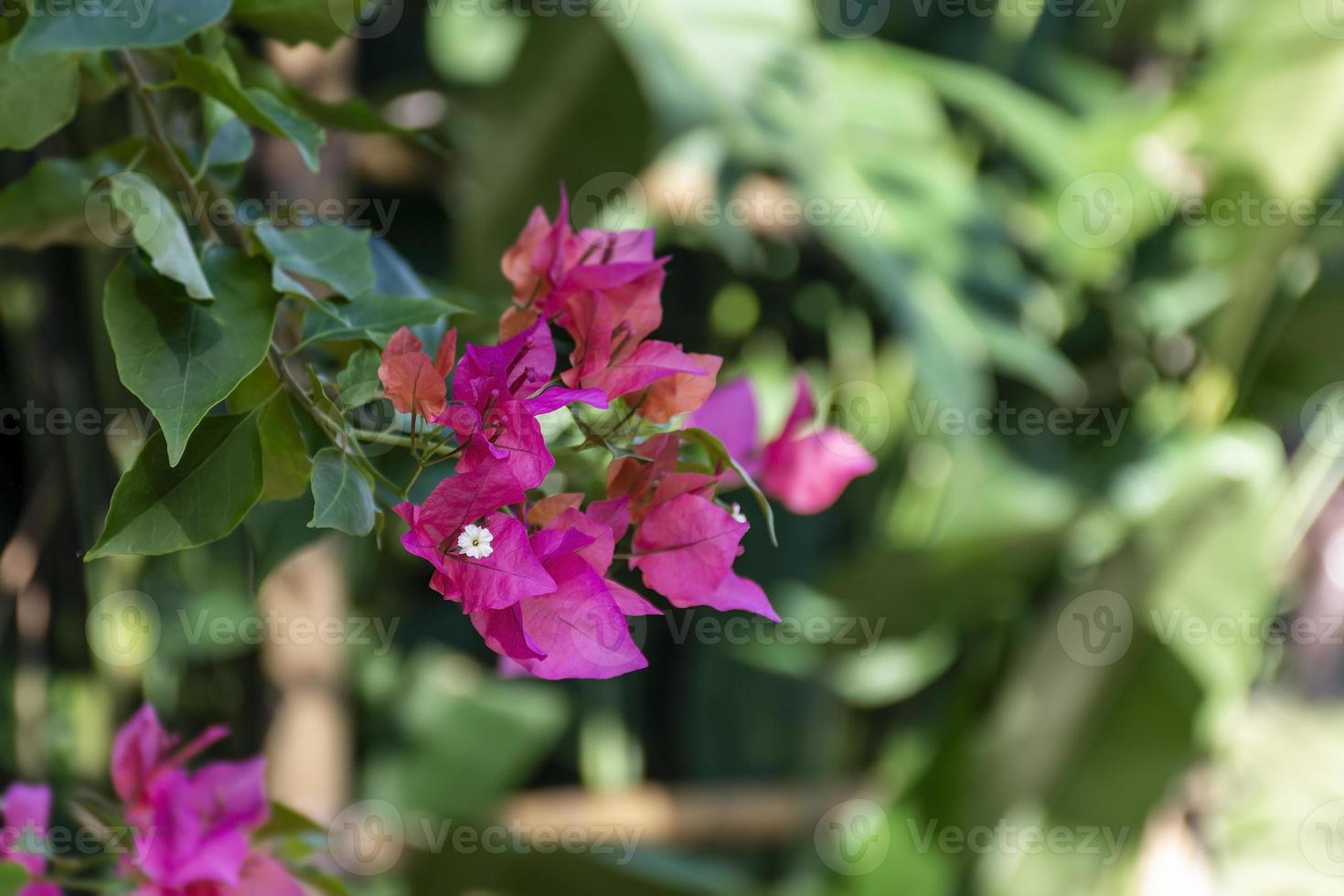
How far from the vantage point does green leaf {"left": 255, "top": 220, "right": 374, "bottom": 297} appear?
0.29m

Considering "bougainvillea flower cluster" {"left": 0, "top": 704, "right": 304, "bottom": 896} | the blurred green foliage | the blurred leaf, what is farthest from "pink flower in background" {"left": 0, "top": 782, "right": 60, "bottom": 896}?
the blurred green foliage

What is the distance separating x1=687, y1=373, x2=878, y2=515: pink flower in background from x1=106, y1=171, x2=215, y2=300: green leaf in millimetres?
172

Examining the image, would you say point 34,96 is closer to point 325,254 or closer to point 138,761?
point 325,254

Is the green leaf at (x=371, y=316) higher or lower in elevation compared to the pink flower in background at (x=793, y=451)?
higher

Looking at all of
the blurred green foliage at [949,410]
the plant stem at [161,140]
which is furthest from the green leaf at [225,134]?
the blurred green foliage at [949,410]

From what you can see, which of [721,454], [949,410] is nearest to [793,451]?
[721,454]

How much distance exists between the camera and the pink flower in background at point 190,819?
1.09 feet

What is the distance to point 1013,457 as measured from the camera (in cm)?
121

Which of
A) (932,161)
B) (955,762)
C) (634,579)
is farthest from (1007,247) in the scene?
(634,579)

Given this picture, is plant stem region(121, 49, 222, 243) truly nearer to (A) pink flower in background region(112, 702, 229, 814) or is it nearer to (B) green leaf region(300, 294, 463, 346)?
(B) green leaf region(300, 294, 463, 346)

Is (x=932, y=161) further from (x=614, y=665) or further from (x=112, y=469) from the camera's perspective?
(x=614, y=665)

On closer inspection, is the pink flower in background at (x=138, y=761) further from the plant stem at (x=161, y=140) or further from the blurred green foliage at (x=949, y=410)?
the blurred green foliage at (x=949, y=410)

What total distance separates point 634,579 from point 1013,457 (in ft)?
1.87

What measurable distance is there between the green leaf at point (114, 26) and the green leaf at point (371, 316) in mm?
63
